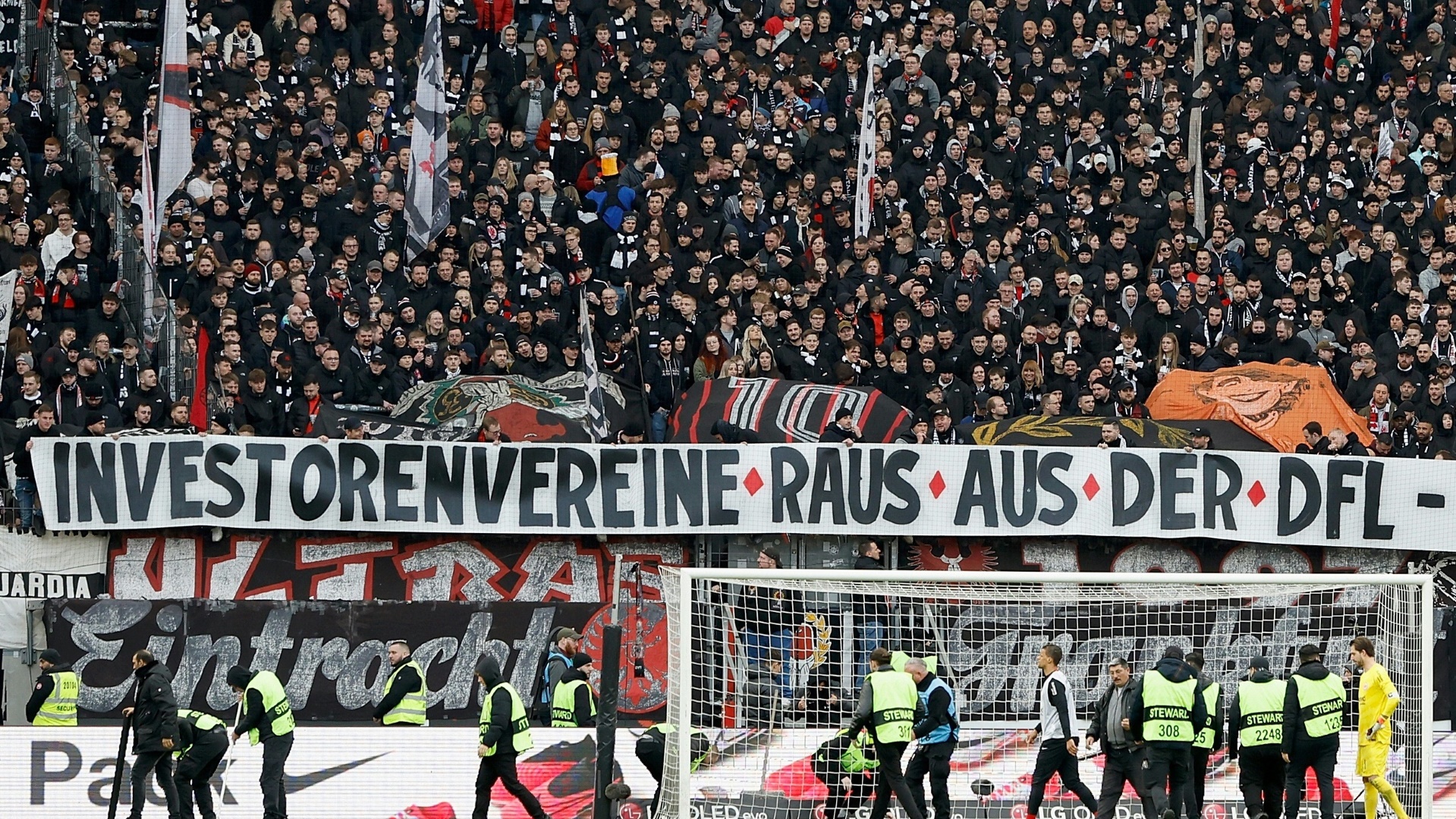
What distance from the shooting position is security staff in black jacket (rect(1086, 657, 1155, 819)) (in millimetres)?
15195

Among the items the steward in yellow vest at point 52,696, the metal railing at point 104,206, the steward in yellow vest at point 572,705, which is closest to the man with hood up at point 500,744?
the steward in yellow vest at point 572,705

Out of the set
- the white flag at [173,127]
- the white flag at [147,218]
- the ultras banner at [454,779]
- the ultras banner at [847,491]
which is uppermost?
the white flag at [173,127]

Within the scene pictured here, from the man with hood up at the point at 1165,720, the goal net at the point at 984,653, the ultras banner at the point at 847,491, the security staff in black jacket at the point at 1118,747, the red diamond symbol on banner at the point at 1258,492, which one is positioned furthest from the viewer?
the red diamond symbol on banner at the point at 1258,492

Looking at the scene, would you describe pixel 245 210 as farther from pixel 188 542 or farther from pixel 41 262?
pixel 188 542

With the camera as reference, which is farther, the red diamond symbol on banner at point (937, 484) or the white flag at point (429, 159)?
the white flag at point (429, 159)

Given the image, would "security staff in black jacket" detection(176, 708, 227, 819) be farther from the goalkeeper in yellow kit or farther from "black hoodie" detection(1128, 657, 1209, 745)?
the goalkeeper in yellow kit

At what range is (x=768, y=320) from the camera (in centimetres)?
2083

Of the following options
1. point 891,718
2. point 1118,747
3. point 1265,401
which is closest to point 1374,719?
point 1118,747

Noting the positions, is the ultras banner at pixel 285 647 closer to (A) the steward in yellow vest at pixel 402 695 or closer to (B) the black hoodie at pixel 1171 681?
(A) the steward in yellow vest at pixel 402 695

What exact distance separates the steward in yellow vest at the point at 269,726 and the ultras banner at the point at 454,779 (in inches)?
15.4

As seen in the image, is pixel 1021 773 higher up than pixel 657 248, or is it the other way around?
pixel 657 248

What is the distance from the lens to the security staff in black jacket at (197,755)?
51.3 ft

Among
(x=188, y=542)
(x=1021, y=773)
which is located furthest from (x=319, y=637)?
(x=1021, y=773)

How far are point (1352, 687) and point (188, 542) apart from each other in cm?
967
